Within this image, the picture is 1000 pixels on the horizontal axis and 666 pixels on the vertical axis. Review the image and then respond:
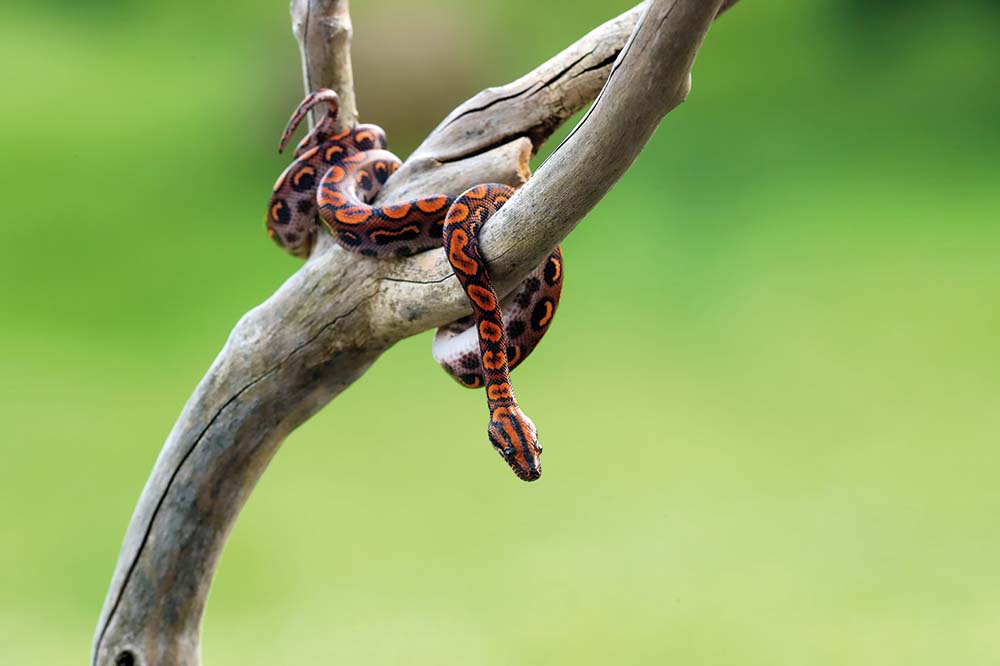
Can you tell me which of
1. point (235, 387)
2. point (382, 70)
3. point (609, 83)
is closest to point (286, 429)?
point (235, 387)

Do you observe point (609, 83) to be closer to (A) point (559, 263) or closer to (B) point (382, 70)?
(A) point (559, 263)

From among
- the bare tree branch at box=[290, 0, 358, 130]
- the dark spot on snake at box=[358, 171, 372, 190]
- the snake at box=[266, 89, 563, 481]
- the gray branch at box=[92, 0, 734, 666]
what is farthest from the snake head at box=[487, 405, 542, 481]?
the bare tree branch at box=[290, 0, 358, 130]

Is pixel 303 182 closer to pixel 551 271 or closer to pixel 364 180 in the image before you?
pixel 364 180

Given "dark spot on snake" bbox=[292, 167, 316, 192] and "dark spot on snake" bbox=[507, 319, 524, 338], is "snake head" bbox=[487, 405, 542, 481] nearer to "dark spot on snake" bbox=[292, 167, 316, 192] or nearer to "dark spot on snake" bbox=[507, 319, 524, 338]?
"dark spot on snake" bbox=[507, 319, 524, 338]

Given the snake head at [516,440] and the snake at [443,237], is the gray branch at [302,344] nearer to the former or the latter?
the snake at [443,237]

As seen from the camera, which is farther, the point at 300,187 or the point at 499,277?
the point at 300,187

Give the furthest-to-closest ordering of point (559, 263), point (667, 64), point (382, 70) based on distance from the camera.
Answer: point (382, 70), point (559, 263), point (667, 64)

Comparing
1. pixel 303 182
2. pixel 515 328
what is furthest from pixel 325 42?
pixel 515 328
